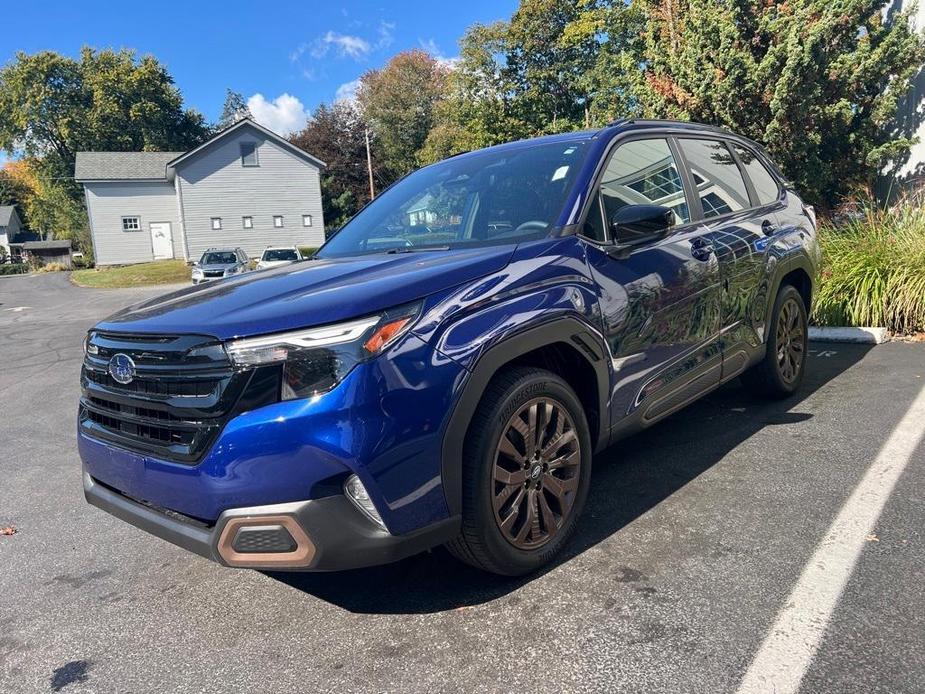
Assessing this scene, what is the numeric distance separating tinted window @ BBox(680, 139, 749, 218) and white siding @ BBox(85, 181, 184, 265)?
42.2 metres

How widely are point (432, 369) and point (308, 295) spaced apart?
0.56m

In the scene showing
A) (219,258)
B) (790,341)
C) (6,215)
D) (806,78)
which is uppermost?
(6,215)

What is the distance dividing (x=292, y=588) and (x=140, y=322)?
1.28 meters

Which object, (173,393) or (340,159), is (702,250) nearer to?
(173,393)

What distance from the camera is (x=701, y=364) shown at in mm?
3668

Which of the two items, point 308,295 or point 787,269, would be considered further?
point 787,269

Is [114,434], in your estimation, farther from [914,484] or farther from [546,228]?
[914,484]

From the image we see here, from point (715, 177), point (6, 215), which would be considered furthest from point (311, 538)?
point (6, 215)

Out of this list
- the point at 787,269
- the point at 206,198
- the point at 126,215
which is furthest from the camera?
the point at 126,215

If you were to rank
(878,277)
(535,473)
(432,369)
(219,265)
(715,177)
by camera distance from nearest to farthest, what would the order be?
(432,369) < (535,473) < (715,177) < (878,277) < (219,265)

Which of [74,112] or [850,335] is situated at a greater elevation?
[74,112]

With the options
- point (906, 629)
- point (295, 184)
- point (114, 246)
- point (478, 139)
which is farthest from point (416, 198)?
point (114, 246)

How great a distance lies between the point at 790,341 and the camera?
4.83 m

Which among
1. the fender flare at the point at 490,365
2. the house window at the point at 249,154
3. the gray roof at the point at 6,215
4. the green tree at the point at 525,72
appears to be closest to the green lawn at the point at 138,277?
the house window at the point at 249,154
